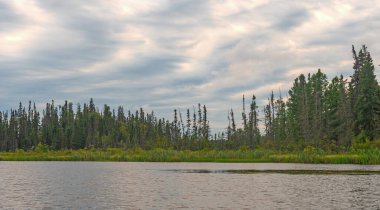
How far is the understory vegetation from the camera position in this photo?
9575cm

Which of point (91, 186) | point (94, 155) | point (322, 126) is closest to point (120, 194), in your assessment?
point (91, 186)

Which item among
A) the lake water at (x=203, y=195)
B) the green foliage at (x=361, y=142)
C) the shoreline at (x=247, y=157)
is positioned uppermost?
the green foliage at (x=361, y=142)

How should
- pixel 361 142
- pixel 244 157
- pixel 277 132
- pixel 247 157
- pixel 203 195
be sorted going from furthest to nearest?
pixel 277 132, pixel 361 142, pixel 247 157, pixel 244 157, pixel 203 195

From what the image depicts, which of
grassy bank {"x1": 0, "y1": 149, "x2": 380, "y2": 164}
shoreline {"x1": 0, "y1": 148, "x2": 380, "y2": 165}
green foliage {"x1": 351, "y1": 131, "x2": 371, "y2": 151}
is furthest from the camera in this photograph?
green foliage {"x1": 351, "y1": 131, "x2": 371, "y2": 151}

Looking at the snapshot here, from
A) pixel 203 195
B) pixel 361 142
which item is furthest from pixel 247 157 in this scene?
pixel 203 195

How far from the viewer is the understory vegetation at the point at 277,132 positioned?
9575 centimetres

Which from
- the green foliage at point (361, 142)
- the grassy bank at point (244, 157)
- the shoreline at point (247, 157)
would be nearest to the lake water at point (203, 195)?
the grassy bank at point (244, 157)

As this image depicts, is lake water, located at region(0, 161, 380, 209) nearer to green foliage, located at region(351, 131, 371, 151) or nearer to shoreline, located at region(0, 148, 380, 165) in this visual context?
shoreline, located at region(0, 148, 380, 165)

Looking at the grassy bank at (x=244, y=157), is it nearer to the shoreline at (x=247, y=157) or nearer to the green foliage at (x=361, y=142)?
the shoreline at (x=247, y=157)

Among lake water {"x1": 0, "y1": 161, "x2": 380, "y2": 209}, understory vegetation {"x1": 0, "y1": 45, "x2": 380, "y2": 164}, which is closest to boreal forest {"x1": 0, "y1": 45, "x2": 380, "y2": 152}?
understory vegetation {"x1": 0, "y1": 45, "x2": 380, "y2": 164}

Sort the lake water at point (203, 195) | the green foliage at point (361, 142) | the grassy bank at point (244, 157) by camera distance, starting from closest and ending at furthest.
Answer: the lake water at point (203, 195) → the grassy bank at point (244, 157) → the green foliage at point (361, 142)

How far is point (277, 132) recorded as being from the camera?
153875mm

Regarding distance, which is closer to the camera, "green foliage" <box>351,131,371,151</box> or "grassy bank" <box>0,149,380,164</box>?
"grassy bank" <box>0,149,380,164</box>

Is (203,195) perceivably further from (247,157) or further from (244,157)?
(247,157)
